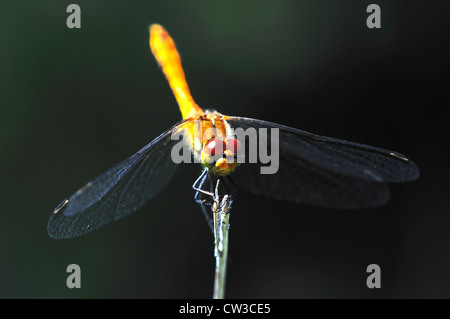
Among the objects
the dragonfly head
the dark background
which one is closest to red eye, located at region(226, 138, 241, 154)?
the dragonfly head

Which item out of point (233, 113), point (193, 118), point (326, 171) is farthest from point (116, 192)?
point (233, 113)

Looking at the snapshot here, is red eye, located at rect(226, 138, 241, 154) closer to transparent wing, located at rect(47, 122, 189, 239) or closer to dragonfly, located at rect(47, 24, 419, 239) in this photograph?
dragonfly, located at rect(47, 24, 419, 239)

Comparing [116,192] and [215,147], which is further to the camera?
[116,192]

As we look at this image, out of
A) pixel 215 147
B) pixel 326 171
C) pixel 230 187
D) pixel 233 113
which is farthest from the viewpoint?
pixel 233 113

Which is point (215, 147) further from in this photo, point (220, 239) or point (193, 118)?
point (220, 239)

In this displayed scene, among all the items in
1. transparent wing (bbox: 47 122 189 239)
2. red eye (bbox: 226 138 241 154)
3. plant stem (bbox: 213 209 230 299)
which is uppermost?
red eye (bbox: 226 138 241 154)

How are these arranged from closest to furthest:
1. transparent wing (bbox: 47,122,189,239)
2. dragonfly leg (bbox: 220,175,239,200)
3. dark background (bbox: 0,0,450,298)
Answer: transparent wing (bbox: 47,122,189,239), dragonfly leg (bbox: 220,175,239,200), dark background (bbox: 0,0,450,298)
